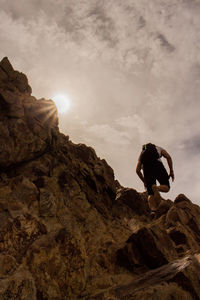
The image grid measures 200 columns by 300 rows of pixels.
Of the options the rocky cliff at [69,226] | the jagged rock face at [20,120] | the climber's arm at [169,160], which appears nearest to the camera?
the rocky cliff at [69,226]

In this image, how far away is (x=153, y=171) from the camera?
9281mm

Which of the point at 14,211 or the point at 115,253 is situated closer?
the point at 14,211

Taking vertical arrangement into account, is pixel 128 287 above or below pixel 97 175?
below

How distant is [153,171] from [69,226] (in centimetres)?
649

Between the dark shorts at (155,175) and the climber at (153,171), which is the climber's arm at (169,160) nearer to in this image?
the climber at (153,171)

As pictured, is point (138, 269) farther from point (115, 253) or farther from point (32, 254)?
point (32, 254)

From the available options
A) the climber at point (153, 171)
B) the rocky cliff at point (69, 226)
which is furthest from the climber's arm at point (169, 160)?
the rocky cliff at point (69, 226)

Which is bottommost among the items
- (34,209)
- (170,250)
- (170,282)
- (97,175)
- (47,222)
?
(170,282)

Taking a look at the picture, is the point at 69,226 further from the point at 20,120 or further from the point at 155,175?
the point at 20,120

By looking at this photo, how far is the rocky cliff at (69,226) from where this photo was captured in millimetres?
6133

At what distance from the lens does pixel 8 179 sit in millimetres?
13352

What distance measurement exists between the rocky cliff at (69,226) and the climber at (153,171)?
8.44 ft

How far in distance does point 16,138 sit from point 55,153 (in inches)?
163

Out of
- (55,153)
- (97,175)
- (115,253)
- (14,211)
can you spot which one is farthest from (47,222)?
(97,175)
